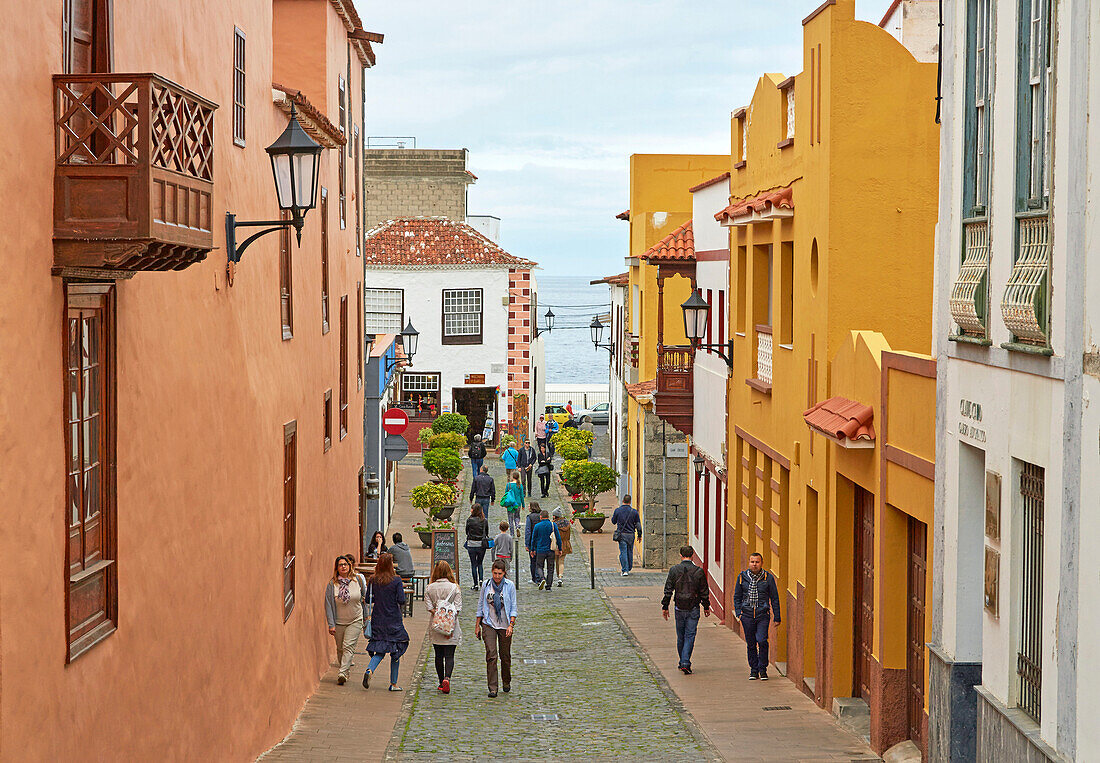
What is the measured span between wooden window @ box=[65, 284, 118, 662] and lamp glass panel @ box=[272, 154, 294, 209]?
2885mm

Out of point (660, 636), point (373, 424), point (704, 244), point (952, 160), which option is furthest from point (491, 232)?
point (952, 160)

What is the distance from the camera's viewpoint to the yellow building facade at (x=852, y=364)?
1160 centimetres

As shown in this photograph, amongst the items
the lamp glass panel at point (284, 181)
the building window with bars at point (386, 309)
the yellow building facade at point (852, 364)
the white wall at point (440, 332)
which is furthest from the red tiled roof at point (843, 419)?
the building window with bars at point (386, 309)

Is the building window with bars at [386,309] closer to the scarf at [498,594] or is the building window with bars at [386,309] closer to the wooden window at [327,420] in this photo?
the wooden window at [327,420]

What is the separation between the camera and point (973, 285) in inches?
360

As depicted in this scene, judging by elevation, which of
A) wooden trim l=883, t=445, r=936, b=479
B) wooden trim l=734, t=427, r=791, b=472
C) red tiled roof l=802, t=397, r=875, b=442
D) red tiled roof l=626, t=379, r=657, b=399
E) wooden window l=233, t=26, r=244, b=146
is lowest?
wooden trim l=734, t=427, r=791, b=472

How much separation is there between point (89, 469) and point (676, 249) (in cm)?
1812

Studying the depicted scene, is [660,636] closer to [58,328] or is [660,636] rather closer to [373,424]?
[373,424]

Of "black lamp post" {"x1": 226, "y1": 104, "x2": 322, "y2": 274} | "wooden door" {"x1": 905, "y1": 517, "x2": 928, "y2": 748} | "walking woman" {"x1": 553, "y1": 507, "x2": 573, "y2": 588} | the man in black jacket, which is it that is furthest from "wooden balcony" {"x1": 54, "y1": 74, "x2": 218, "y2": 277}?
"walking woman" {"x1": 553, "y1": 507, "x2": 573, "y2": 588}

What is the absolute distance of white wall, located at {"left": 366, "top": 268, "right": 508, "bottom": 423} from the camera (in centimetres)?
4906

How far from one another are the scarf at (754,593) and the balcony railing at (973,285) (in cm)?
613

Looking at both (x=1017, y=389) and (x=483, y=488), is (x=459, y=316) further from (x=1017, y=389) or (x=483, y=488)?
(x=1017, y=389)

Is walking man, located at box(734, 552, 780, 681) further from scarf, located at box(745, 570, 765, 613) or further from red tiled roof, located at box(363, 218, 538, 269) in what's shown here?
red tiled roof, located at box(363, 218, 538, 269)

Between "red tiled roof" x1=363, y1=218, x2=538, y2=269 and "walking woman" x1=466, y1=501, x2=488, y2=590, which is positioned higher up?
"red tiled roof" x1=363, y1=218, x2=538, y2=269
